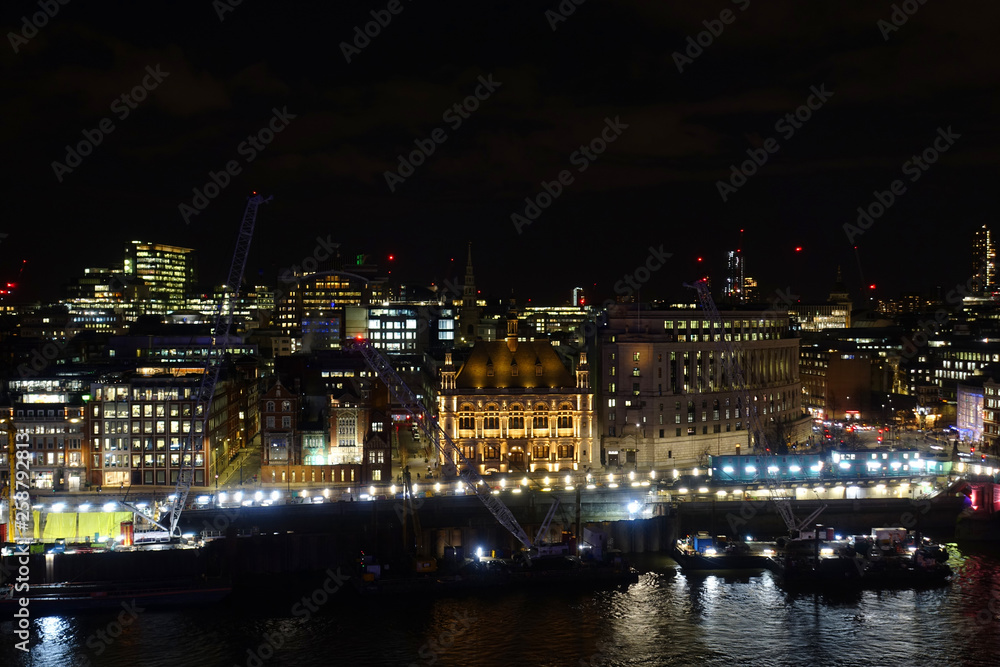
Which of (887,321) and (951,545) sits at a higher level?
(887,321)

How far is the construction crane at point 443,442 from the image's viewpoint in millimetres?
62062

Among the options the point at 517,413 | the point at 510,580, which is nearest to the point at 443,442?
the point at 517,413

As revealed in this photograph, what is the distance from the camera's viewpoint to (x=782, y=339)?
9444 centimetres

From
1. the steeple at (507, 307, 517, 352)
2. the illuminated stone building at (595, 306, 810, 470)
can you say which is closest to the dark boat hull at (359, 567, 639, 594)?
the illuminated stone building at (595, 306, 810, 470)

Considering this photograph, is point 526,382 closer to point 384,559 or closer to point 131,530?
point 384,559

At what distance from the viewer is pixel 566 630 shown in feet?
160

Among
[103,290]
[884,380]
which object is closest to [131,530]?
[884,380]

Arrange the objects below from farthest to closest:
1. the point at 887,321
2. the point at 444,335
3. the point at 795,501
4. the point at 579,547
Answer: the point at 887,321 → the point at 444,335 → the point at 795,501 → the point at 579,547

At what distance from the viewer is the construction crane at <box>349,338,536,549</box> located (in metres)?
62.1

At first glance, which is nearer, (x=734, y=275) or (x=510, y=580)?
(x=510, y=580)

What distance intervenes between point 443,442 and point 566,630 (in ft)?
90.4

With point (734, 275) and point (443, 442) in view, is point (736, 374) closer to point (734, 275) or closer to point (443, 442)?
point (443, 442)

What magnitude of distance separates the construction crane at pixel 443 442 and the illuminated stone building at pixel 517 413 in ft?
4.14

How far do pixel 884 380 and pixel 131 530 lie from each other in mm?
94640
